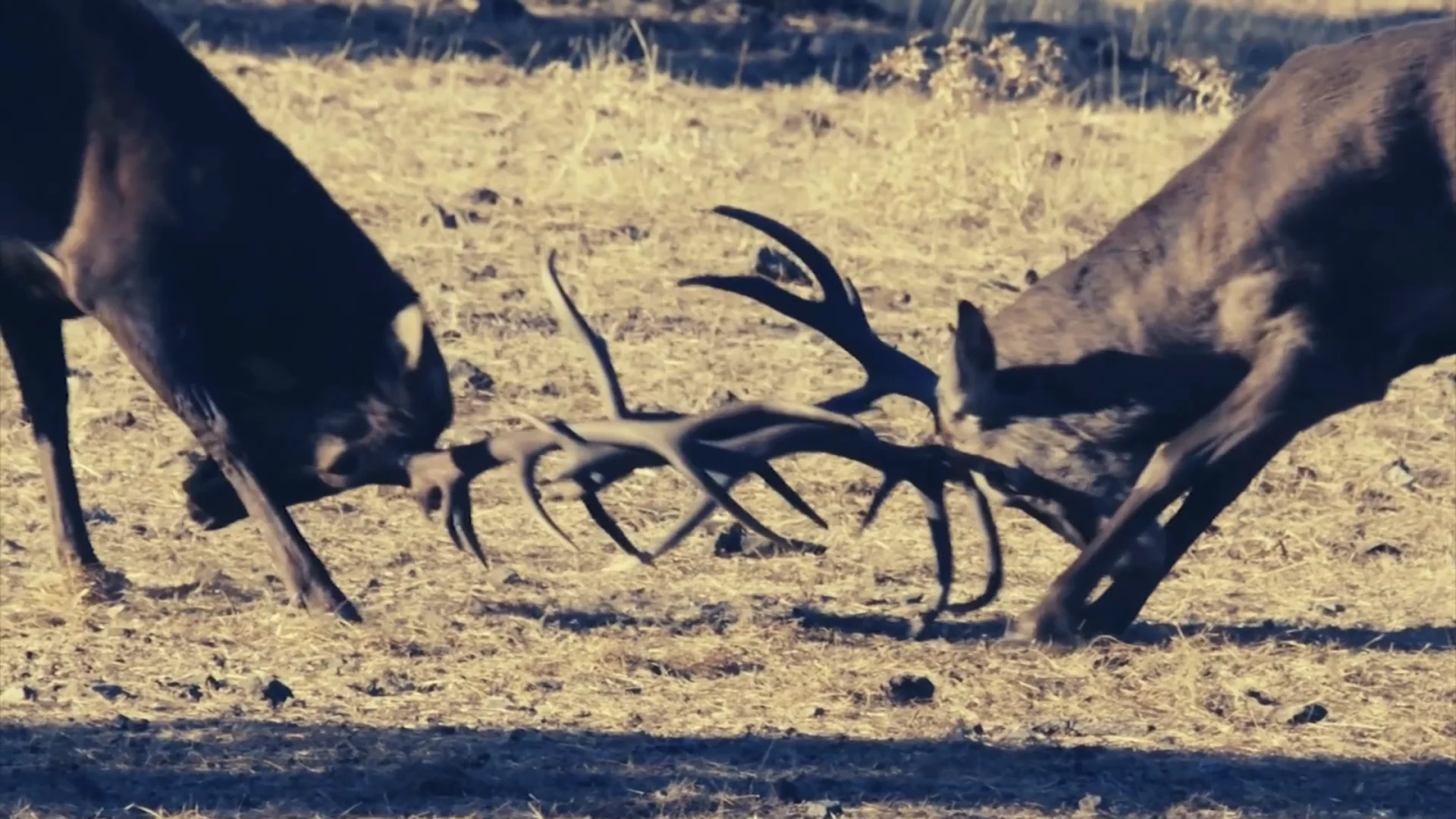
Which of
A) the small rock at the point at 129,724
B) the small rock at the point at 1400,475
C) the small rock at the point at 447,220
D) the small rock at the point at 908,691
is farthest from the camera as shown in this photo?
the small rock at the point at 447,220

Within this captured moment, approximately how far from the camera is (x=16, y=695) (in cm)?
557

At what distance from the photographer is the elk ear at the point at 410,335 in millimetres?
6102

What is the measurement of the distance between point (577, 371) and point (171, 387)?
2.75 metres

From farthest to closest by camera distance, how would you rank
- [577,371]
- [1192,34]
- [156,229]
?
[1192,34], [577,371], [156,229]

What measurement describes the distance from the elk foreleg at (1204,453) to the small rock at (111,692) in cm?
211

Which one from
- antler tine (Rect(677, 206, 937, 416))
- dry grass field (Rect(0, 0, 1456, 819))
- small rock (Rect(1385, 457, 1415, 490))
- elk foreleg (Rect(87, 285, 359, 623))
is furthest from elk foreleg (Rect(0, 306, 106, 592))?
small rock (Rect(1385, 457, 1415, 490))

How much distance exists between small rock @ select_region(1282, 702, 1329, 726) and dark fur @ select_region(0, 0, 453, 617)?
2.12m

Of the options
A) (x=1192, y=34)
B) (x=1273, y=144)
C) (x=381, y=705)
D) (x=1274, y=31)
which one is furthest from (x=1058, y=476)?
(x=1274, y=31)

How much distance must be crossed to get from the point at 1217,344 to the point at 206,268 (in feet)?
8.12

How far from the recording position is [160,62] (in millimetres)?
6230

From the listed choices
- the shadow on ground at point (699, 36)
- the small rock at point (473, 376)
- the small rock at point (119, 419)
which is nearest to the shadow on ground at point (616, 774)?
the small rock at point (119, 419)

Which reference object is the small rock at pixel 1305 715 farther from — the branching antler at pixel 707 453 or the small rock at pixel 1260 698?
the branching antler at pixel 707 453

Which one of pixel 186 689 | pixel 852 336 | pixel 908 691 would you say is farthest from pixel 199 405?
pixel 908 691

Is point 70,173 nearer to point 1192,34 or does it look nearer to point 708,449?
point 708,449
